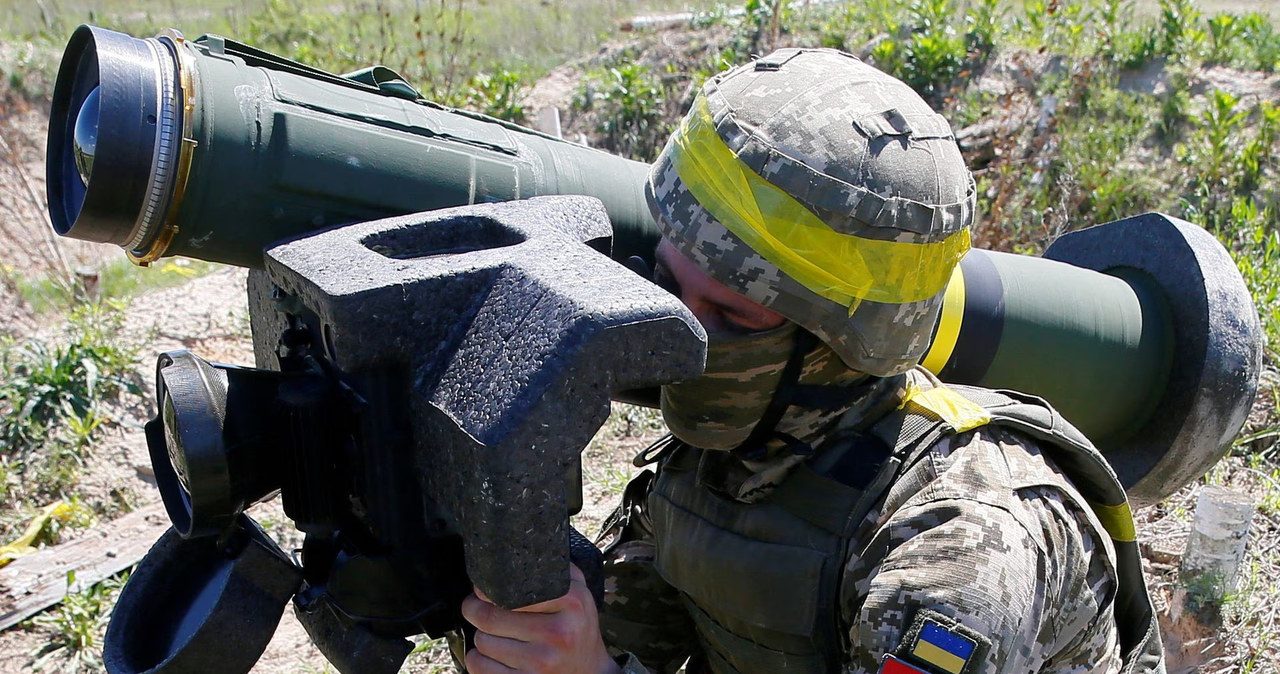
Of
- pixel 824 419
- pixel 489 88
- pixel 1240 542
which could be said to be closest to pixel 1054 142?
pixel 1240 542

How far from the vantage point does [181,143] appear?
1690 mm

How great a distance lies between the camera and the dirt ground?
120 inches

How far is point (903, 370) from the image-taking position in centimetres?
192

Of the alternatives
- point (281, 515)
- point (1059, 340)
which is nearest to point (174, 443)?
point (1059, 340)

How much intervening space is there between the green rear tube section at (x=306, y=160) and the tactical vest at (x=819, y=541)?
734 millimetres

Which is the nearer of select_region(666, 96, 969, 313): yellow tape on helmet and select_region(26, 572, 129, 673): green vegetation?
select_region(666, 96, 969, 313): yellow tape on helmet

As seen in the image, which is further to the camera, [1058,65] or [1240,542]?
[1058,65]

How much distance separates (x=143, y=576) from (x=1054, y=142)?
4.95 m

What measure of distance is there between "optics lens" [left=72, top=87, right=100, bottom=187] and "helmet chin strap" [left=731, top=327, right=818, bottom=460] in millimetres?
1161

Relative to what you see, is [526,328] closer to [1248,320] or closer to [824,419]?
[824,419]

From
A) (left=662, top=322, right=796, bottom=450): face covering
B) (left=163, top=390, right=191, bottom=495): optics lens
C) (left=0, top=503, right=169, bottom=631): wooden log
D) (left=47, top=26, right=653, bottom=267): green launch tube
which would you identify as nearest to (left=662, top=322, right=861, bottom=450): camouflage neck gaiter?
(left=662, top=322, right=796, bottom=450): face covering

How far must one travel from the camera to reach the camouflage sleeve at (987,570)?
5.24ft

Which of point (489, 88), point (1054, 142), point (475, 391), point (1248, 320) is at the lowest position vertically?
point (489, 88)

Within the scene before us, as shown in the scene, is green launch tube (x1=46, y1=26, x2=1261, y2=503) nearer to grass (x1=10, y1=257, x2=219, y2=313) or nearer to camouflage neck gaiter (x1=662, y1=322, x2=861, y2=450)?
camouflage neck gaiter (x1=662, y1=322, x2=861, y2=450)
